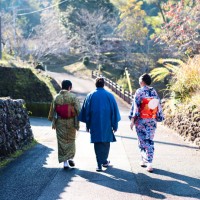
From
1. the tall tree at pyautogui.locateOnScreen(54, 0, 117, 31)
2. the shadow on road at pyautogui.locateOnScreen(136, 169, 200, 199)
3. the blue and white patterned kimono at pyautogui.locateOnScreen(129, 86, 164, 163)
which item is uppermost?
the tall tree at pyautogui.locateOnScreen(54, 0, 117, 31)

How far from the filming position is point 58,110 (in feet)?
22.1

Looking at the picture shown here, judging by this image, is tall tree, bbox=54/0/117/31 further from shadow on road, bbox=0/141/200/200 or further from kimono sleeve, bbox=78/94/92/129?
shadow on road, bbox=0/141/200/200

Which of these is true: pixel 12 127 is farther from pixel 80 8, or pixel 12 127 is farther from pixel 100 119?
pixel 80 8

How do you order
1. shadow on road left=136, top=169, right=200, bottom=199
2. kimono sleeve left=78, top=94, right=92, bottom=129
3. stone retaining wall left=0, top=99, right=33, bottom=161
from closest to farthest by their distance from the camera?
shadow on road left=136, top=169, right=200, bottom=199
kimono sleeve left=78, top=94, right=92, bottom=129
stone retaining wall left=0, top=99, right=33, bottom=161

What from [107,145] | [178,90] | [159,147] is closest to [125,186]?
[107,145]

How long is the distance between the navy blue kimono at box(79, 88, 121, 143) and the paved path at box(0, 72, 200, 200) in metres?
0.68

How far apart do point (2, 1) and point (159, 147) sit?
56.4 m

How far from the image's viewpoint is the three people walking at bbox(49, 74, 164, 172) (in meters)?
6.46

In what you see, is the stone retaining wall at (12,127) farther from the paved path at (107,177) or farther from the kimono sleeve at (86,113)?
the kimono sleeve at (86,113)

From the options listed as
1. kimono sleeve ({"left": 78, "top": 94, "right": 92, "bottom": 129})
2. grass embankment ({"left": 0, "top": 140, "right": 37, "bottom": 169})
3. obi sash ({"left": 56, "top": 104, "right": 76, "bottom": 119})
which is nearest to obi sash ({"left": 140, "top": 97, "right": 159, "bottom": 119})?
kimono sleeve ({"left": 78, "top": 94, "right": 92, "bottom": 129})

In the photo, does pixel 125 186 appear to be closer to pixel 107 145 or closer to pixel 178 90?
pixel 107 145

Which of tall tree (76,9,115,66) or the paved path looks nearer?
the paved path

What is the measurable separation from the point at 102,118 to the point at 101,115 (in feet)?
0.20

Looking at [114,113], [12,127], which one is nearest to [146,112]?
[114,113]
